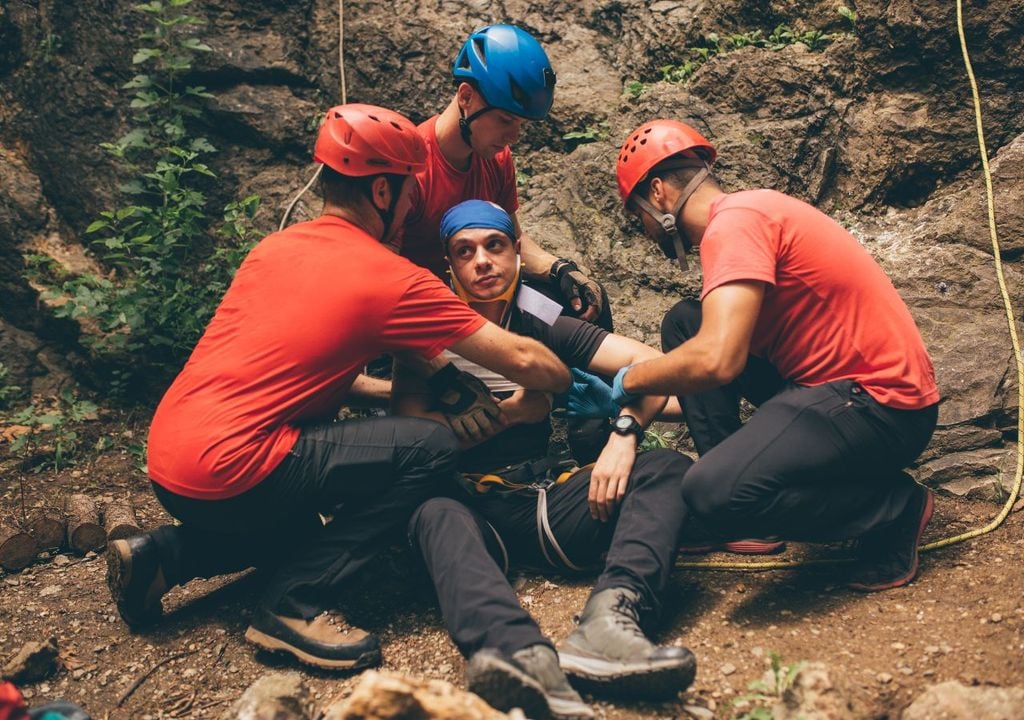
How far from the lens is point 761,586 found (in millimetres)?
3914

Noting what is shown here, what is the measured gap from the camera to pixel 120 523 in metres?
4.84

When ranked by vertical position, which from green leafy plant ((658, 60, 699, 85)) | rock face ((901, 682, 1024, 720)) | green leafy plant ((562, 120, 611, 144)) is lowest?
rock face ((901, 682, 1024, 720))

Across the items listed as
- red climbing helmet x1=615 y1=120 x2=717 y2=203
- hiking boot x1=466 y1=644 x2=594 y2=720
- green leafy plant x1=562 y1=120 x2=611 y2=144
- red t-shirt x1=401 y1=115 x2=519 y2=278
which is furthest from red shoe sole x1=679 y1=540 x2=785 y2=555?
green leafy plant x1=562 y1=120 x2=611 y2=144

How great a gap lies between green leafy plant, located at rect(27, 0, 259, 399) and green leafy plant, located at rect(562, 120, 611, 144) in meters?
2.34

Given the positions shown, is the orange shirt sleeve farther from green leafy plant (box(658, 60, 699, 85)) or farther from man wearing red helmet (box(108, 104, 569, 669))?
green leafy plant (box(658, 60, 699, 85))

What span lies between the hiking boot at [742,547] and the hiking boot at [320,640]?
5.02ft

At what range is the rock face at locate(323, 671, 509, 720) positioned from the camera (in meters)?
2.50

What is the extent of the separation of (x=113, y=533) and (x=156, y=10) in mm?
3664

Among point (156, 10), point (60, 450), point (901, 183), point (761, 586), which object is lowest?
point (60, 450)

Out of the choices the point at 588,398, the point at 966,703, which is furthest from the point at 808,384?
the point at 966,703

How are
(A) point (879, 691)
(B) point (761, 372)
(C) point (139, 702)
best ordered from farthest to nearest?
1. (B) point (761, 372)
2. (C) point (139, 702)
3. (A) point (879, 691)

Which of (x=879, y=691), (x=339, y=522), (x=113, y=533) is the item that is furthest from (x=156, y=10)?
(x=879, y=691)

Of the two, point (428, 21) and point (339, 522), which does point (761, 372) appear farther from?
point (428, 21)

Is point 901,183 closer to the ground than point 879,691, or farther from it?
farther from it
